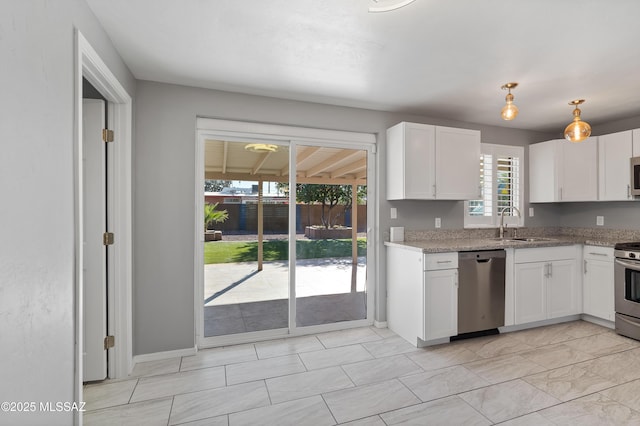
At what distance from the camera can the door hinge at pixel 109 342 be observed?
2.48m

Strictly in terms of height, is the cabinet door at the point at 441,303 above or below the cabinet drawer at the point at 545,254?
below

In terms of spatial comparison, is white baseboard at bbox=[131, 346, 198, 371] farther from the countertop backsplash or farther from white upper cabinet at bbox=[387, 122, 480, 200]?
white upper cabinet at bbox=[387, 122, 480, 200]

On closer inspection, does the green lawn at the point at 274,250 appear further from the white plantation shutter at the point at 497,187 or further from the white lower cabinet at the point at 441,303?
the white plantation shutter at the point at 497,187

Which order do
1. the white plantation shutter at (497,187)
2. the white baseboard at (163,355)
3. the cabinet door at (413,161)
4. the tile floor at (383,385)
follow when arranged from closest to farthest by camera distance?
the tile floor at (383,385), the white baseboard at (163,355), the cabinet door at (413,161), the white plantation shutter at (497,187)

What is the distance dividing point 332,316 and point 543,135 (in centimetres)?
396

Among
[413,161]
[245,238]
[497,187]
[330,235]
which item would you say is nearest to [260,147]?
[245,238]

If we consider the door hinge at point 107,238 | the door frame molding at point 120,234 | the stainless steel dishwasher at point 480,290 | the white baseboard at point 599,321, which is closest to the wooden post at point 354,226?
the stainless steel dishwasher at point 480,290

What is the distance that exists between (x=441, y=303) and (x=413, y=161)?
148 centimetres

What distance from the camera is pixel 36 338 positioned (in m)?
1.22

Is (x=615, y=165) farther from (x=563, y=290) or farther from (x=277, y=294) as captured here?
(x=277, y=294)

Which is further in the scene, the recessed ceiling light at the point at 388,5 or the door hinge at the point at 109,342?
the door hinge at the point at 109,342

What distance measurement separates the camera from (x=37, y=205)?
4.07 feet

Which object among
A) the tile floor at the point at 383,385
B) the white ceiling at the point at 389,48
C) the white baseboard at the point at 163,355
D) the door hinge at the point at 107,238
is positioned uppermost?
the white ceiling at the point at 389,48

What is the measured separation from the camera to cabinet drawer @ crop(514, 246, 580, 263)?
3477mm
